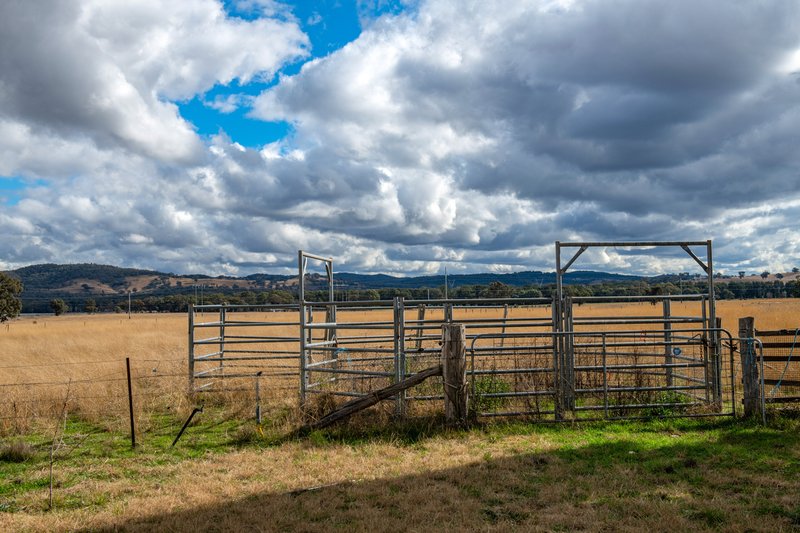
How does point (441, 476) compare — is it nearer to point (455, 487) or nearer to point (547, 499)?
point (455, 487)

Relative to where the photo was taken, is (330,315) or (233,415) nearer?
(233,415)

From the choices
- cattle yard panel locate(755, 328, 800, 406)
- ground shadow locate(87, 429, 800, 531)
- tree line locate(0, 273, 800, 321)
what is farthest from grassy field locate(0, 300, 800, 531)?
tree line locate(0, 273, 800, 321)

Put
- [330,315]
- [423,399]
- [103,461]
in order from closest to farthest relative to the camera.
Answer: [103,461]
[423,399]
[330,315]

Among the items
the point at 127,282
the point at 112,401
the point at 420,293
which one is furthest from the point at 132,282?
the point at 112,401

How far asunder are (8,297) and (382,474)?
4869 cm

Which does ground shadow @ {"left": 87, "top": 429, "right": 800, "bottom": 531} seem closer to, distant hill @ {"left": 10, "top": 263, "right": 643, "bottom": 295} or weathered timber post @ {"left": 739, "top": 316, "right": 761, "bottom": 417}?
weathered timber post @ {"left": 739, "top": 316, "right": 761, "bottom": 417}

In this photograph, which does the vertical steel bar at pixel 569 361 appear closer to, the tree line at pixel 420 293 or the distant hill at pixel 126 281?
the tree line at pixel 420 293

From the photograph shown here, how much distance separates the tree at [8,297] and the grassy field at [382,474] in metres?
40.3

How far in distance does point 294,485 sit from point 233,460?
60.4 inches

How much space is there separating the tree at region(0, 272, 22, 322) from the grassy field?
4035 cm

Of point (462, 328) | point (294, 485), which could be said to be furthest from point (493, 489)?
point (462, 328)

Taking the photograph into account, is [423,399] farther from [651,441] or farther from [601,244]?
[601,244]

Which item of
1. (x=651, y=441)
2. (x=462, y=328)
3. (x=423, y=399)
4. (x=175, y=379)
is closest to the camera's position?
(x=651, y=441)

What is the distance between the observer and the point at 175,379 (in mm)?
14711
